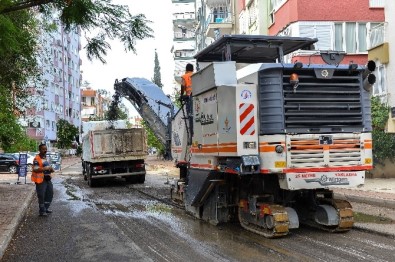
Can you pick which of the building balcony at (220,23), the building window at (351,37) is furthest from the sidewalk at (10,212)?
the building balcony at (220,23)

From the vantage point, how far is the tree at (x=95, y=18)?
6.66 m

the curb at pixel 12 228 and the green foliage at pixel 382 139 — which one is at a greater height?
the green foliage at pixel 382 139

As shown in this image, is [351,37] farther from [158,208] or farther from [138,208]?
[138,208]

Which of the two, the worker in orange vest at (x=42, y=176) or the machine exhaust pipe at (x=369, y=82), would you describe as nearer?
the machine exhaust pipe at (x=369, y=82)

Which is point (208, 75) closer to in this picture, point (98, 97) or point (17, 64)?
point (17, 64)

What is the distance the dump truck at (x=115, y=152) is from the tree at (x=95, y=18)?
13.6 meters

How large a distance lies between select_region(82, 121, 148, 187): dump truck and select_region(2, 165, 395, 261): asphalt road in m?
8.46

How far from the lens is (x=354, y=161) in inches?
344

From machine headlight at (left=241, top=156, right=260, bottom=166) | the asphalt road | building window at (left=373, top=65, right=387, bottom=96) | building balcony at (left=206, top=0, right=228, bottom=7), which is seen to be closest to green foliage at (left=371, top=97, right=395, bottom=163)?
building window at (left=373, top=65, right=387, bottom=96)

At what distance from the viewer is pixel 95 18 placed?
684 centimetres

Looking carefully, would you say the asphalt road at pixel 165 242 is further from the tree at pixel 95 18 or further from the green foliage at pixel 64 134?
the green foliage at pixel 64 134

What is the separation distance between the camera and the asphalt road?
7.39 m

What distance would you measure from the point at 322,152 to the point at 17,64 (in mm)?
9455

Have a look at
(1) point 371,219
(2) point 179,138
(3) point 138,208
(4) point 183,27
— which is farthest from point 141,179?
(4) point 183,27
